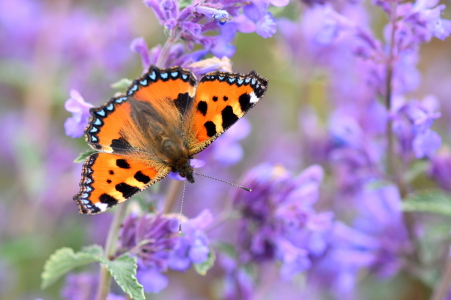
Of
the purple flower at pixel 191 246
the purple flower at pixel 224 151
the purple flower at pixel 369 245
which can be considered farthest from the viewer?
the purple flower at pixel 369 245

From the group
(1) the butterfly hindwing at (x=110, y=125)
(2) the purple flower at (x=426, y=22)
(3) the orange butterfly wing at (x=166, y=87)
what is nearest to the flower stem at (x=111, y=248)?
(1) the butterfly hindwing at (x=110, y=125)

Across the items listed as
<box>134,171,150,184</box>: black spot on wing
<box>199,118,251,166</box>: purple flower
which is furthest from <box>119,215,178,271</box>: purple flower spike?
<box>199,118,251,166</box>: purple flower

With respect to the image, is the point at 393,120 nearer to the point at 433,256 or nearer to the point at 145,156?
the point at 433,256

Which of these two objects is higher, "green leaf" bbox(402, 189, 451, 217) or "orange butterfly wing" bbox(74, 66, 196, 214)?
"orange butterfly wing" bbox(74, 66, 196, 214)

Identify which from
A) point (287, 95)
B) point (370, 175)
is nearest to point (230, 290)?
point (370, 175)

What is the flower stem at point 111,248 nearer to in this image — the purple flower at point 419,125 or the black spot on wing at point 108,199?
the black spot on wing at point 108,199

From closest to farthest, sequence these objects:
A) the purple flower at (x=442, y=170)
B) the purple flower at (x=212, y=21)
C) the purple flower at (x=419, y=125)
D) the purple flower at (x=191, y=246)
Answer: the purple flower at (x=212, y=21) < the purple flower at (x=191, y=246) < the purple flower at (x=419, y=125) < the purple flower at (x=442, y=170)

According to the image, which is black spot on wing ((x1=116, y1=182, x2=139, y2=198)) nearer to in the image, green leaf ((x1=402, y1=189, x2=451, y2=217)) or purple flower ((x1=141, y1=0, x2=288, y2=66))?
purple flower ((x1=141, y1=0, x2=288, y2=66))
